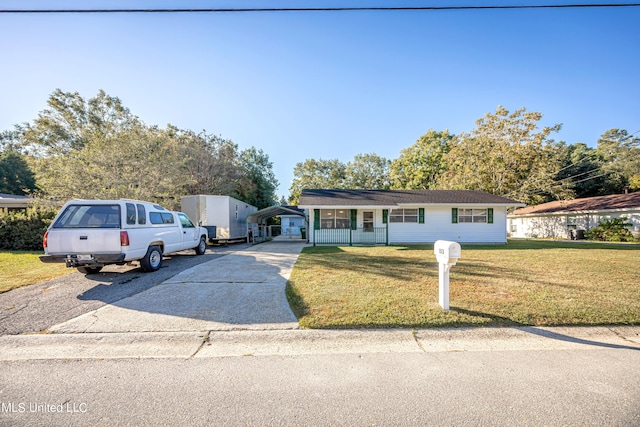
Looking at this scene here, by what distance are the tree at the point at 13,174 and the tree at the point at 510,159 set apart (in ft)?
156

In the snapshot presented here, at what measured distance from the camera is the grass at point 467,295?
400 centimetres

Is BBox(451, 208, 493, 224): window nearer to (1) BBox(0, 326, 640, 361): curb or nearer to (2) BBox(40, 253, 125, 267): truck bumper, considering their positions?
(1) BBox(0, 326, 640, 361): curb

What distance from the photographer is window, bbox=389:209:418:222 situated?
654 inches

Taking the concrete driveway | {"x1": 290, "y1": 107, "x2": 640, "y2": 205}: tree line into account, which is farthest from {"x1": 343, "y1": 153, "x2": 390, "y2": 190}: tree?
the concrete driveway

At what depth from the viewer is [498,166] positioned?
24.3 m

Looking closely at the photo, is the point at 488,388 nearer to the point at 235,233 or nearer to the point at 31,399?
the point at 31,399

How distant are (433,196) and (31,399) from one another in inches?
729

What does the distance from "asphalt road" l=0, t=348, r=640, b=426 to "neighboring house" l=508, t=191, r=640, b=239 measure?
24.6 metres

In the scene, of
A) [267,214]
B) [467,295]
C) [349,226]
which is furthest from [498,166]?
[467,295]

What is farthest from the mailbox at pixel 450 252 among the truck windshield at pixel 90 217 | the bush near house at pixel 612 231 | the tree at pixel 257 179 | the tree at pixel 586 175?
the tree at pixel 586 175

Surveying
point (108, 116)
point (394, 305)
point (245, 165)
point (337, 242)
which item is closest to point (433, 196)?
point (337, 242)

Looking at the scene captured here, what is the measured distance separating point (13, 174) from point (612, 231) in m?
57.8

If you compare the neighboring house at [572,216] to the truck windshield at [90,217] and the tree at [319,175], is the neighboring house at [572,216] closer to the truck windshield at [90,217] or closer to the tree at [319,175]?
the tree at [319,175]

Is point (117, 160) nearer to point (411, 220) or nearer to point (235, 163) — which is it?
point (411, 220)
